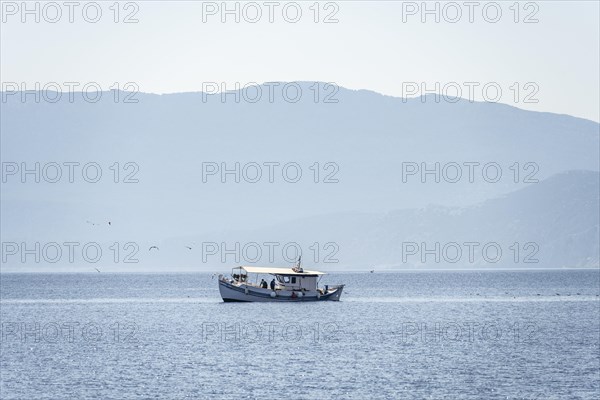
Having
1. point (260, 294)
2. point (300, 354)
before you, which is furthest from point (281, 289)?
point (300, 354)

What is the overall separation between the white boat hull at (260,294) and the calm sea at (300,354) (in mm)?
4592

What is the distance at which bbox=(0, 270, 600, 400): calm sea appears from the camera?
238ft

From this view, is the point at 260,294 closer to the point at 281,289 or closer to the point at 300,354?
the point at 281,289

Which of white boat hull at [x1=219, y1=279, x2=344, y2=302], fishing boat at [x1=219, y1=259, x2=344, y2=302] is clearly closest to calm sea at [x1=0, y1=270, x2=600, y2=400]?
white boat hull at [x1=219, y1=279, x2=344, y2=302]

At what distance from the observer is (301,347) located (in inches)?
3895

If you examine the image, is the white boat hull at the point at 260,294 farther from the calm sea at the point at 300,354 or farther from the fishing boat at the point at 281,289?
the calm sea at the point at 300,354

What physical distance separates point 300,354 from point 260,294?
68362 millimetres

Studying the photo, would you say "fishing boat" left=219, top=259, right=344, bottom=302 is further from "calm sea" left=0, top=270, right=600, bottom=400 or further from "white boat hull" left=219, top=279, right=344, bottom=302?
"calm sea" left=0, top=270, right=600, bottom=400

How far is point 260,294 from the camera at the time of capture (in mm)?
161250

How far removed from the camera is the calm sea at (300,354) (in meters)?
72.6

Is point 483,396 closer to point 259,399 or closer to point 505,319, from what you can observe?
point 259,399

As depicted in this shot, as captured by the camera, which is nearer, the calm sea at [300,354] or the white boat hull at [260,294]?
the calm sea at [300,354]

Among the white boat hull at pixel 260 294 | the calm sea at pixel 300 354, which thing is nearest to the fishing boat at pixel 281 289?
the white boat hull at pixel 260 294

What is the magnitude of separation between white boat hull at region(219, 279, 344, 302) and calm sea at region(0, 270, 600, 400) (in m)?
4.59
